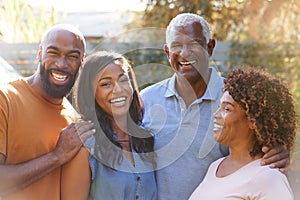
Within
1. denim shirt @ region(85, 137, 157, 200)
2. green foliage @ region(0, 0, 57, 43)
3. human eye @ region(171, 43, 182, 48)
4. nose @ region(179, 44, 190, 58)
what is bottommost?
green foliage @ region(0, 0, 57, 43)

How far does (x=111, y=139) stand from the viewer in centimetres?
299

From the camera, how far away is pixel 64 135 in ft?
9.66

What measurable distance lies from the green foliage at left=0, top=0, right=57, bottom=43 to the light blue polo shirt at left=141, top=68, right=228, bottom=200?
4376 millimetres

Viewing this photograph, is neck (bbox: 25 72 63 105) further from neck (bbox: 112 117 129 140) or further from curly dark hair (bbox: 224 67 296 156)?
curly dark hair (bbox: 224 67 296 156)

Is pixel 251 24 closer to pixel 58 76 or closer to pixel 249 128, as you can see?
pixel 58 76

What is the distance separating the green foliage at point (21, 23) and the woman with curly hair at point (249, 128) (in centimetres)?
499

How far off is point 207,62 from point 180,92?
0.23m

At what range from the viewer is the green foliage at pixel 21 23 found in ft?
24.1

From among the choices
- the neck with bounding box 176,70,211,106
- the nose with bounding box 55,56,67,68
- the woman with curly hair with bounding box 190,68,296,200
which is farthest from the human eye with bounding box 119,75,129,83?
the woman with curly hair with bounding box 190,68,296,200

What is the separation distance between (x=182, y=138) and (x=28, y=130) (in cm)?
83

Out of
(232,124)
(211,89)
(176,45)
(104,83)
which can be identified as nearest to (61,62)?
(104,83)

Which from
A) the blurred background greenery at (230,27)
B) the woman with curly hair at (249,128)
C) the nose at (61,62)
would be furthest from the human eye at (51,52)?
the blurred background greenery at (230,27)

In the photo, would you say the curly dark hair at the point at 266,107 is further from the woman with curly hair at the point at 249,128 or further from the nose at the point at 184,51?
the nose at the point at 184,51

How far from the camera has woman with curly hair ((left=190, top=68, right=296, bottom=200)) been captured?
8.46ft
